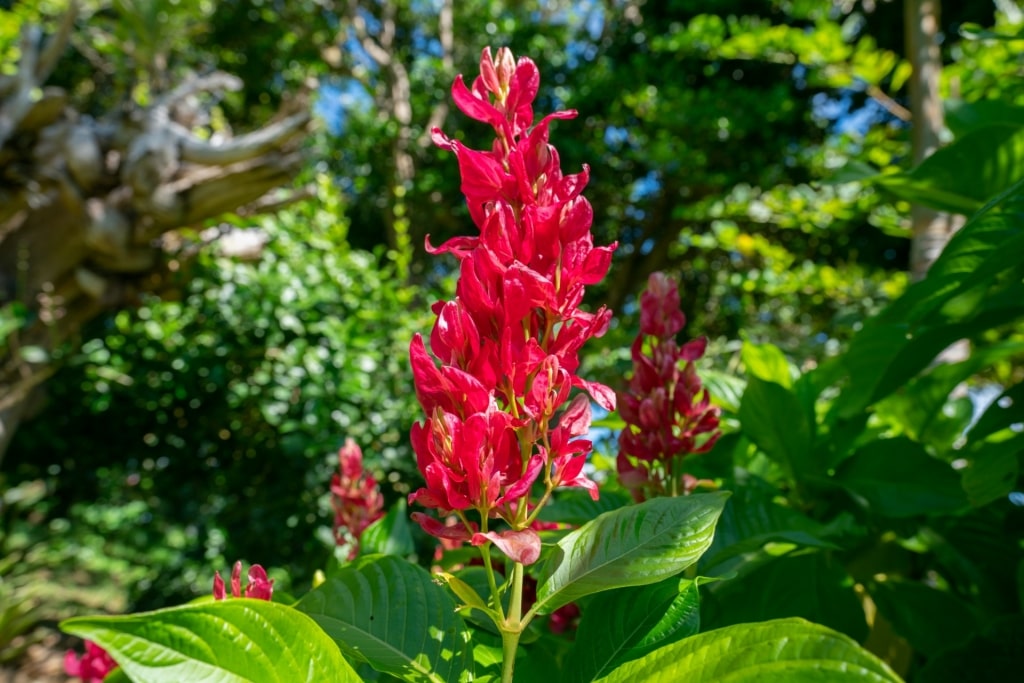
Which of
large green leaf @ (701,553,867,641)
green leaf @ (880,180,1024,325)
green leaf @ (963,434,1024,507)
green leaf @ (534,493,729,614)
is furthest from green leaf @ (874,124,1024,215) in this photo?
green leaf @ (534,493,729,614)

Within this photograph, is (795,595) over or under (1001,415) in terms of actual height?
under

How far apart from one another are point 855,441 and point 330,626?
0.95m

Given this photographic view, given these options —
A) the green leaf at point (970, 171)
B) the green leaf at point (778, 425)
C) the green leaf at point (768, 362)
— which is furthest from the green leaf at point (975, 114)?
the green leaf at point (778, 425)

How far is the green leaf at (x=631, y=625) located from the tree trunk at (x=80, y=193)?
9.14 ft

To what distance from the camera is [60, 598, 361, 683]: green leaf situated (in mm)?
373

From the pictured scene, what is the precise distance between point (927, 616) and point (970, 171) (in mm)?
654

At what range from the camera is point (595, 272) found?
0.53 metres

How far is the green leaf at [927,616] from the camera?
95 centimetres

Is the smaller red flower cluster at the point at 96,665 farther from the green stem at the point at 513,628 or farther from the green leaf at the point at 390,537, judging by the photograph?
the green stem at the point at 513,628

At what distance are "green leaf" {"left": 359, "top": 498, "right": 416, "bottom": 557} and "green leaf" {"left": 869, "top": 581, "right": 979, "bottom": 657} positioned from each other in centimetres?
74

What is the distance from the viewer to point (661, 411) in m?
0.74

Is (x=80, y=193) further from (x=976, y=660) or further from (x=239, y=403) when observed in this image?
(x=976, y=660)

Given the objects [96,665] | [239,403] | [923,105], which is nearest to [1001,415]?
[96,665]

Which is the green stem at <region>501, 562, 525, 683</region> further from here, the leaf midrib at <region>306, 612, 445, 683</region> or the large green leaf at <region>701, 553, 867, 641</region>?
the large green leaf at <region>701, 553, 867, 641</region>
